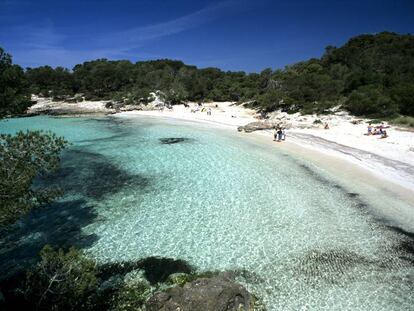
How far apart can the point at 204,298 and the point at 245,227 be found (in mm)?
6470

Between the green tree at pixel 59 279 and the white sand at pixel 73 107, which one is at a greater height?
the white sand at pixel 73 107

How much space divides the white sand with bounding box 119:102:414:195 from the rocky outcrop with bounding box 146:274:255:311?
14692mm

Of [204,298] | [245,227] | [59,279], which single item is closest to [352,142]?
[245,227]

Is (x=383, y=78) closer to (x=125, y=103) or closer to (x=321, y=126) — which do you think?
(x=321, y=126)

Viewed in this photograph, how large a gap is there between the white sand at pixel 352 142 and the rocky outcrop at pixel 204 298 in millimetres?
14692

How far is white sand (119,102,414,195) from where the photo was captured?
21.2 m

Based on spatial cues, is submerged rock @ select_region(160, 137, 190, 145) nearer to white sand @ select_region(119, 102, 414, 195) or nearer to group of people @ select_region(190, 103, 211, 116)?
white sand @ select_region(119, 102, 414, 195)

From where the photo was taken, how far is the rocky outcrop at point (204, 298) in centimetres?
824

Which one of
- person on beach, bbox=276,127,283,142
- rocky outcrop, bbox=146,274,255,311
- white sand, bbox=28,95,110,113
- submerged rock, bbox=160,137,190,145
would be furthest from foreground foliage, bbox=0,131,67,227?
white sand, bbox=28,95,110,113

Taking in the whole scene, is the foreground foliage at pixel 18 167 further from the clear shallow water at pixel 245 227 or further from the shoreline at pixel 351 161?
the shoreline at pixel 351 161

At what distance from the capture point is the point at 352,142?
29.2 metres

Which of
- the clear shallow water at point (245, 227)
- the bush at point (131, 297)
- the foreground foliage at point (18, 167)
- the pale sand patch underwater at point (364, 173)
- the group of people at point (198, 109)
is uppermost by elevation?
the foreground foliage at point (18, 167)

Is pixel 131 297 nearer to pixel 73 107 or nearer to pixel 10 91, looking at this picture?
pixel 10 91

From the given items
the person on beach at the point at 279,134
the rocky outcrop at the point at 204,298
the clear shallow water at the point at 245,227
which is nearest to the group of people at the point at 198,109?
the person on beach at the point at 279,134
